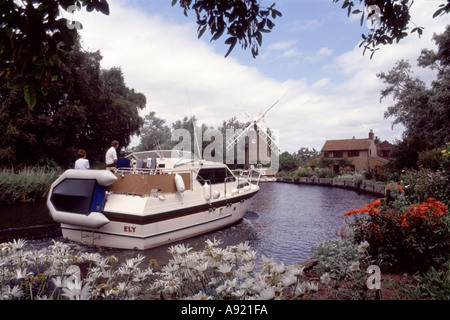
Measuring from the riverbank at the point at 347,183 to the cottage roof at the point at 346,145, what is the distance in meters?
19.2

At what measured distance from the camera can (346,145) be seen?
59.6 m

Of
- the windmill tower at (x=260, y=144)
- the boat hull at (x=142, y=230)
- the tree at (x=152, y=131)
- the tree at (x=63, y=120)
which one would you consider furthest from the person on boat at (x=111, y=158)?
the tree at (x=152, y=131)

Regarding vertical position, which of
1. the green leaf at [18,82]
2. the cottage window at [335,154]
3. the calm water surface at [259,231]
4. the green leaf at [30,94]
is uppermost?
the cottage window at [335,154]

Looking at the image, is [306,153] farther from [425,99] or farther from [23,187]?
[23,187]

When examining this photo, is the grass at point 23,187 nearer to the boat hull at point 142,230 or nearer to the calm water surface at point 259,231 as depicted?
the calm water surface at point 259,231

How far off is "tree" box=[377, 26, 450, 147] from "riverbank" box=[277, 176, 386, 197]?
4.98 metres

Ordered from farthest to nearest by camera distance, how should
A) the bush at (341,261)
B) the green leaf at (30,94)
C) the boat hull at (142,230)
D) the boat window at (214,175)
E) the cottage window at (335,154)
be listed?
the cottage window at (335,154)
the boat window at (214,175)
the boat hull at (142,230)
the bush at (341,261)
the green leaf at (30,94)

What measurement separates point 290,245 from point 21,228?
33.9ft

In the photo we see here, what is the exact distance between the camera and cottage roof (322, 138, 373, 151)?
57.4m

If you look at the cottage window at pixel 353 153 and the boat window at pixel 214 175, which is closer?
the boat window at pixel 214 175

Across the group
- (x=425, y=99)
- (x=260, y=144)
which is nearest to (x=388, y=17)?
(x=425, y=99)

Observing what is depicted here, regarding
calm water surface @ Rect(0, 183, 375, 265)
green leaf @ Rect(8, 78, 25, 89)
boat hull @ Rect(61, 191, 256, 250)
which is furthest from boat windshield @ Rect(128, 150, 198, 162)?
green leaf @ Rect(8, 78, 25, 89)

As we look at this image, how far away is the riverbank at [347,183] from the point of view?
2508 cm
